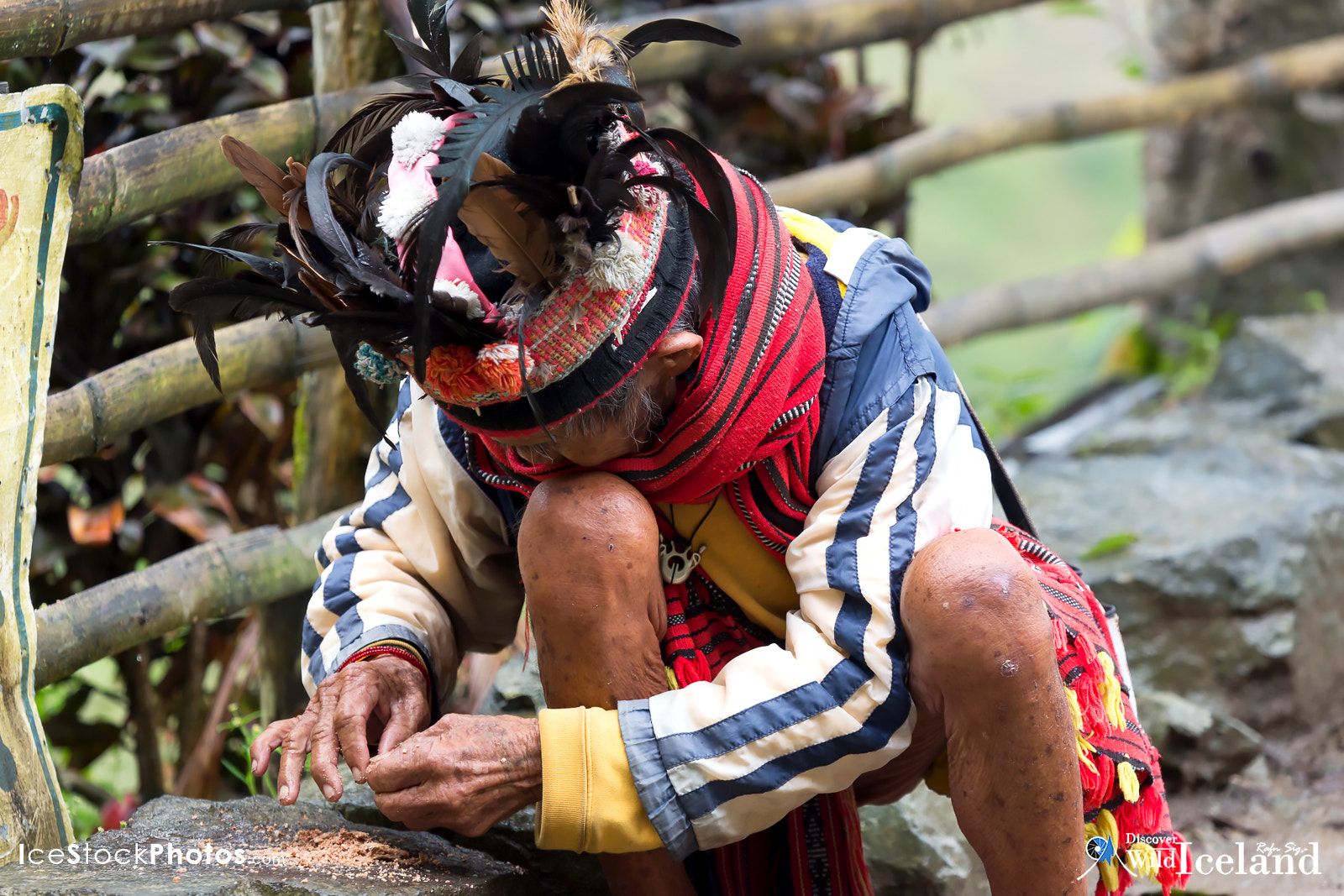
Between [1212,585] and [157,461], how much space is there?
2.13 meters

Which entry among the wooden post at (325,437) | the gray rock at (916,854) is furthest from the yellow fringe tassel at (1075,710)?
the wooden post at (325,437)

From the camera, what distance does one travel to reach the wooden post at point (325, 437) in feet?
7.09

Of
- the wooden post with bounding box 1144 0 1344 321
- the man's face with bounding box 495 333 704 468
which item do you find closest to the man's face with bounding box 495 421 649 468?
the man's face with bounding box 495 333 704 468

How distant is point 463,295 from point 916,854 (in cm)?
116

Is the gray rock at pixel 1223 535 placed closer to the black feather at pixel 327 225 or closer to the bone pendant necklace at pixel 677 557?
the bone pendant necklace at pixel 677 557

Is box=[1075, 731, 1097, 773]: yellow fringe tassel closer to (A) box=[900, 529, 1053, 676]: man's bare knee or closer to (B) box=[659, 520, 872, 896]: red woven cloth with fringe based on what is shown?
(A) box=[900, 529, 1053, 676]: man's bare knee

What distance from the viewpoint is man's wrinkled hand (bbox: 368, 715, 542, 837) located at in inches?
51.4

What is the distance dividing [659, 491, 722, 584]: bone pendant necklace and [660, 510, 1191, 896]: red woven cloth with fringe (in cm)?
1

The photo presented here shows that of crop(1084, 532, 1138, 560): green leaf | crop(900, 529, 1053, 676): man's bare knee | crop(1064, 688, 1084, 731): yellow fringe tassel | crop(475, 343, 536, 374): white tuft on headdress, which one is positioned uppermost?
crop(475, 343, 536, 374): white tuft on headdress

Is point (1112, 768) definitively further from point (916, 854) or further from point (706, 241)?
point (706, 241)

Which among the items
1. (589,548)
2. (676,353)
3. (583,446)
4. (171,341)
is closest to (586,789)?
(589,548)

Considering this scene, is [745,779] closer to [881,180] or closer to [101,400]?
[101,400]

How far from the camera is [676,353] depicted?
1.31 m

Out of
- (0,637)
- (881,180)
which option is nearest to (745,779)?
(0,637)
